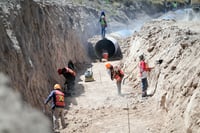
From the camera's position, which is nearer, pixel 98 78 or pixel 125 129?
pixel 125 129

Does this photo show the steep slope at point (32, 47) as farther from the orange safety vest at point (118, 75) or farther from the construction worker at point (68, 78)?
the orange safety vest at point (118, 75)

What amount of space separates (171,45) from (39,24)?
5240 mm

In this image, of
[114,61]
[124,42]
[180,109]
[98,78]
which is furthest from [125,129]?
[124,42]

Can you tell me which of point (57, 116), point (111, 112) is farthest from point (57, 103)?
point (111, 112)

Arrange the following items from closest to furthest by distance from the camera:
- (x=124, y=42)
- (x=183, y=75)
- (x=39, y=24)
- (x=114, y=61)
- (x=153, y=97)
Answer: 1. (x=183, y=75)
2. (x=153, y=97)
3. (x=39, y=24)
4. (x=114, y=61)
5. (x=124, y=42)

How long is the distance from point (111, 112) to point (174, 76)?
2.65m

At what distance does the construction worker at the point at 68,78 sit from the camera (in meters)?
14.7

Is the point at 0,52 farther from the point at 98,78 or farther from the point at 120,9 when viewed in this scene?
the point at 120,9

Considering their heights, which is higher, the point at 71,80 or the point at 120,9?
the point at 71,80

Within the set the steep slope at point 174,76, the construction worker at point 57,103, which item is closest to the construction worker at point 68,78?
the steep slope at point 174,76

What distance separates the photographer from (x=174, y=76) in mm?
10961

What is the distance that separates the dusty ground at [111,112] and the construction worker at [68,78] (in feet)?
1.79

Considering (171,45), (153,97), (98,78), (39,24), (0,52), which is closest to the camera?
(0,52)

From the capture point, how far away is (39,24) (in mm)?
14633
